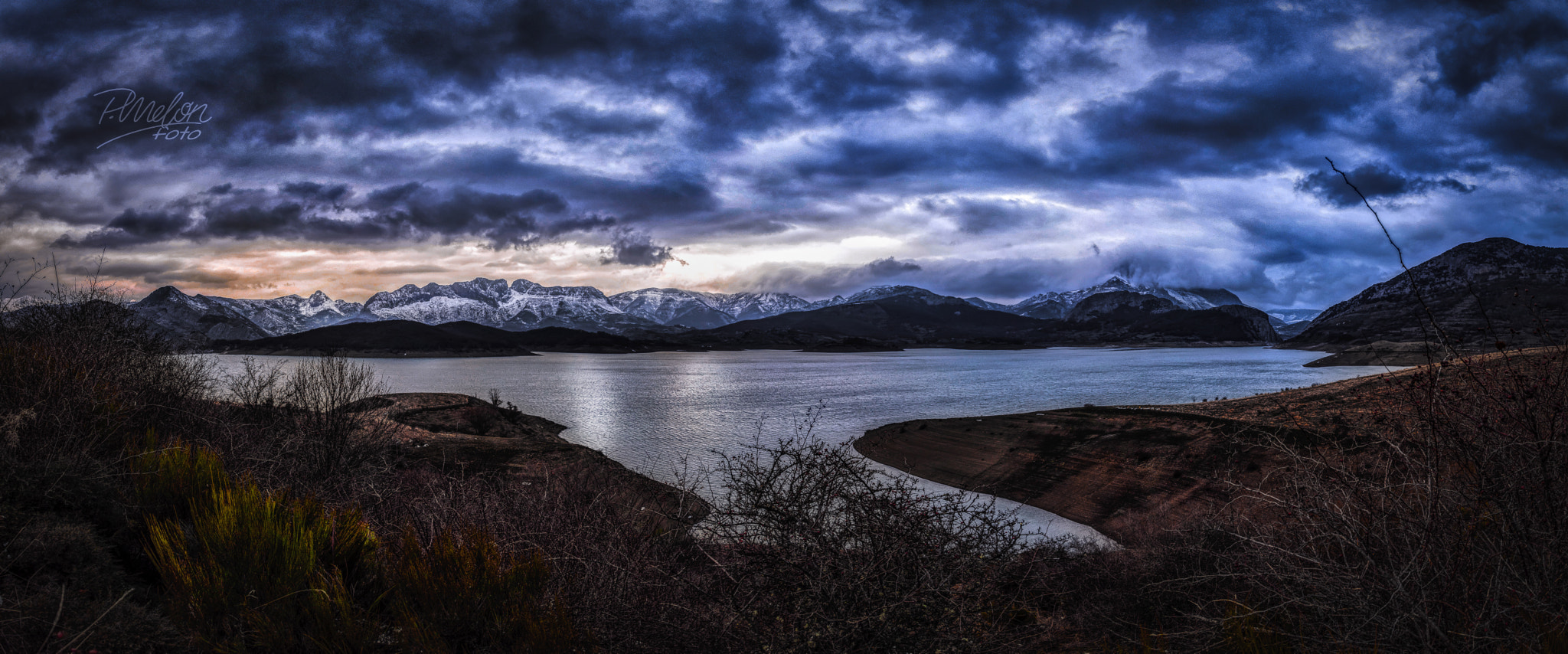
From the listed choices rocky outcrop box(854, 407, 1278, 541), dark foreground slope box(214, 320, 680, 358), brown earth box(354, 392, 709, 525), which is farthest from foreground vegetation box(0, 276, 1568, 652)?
dark foreground slope box(214, 320, 680, 358)

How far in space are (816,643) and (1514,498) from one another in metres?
4.47

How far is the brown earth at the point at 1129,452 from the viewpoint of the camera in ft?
57.0

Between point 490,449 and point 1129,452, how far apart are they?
2143 cm

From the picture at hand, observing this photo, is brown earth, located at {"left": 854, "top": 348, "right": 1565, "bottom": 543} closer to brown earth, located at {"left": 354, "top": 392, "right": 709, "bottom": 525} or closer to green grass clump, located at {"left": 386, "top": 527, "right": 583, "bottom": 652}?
brown earth, located at {"left": 354, "top": 392, "right": 709, "bottom": 525}

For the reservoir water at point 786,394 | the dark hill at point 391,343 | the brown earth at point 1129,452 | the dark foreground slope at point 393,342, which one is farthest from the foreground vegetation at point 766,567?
the dark hill at point 391,343

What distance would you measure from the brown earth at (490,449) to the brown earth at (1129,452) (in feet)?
22.9

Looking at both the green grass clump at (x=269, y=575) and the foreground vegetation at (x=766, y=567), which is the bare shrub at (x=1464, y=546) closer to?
the foreground vegetation at (x=766, y=567)

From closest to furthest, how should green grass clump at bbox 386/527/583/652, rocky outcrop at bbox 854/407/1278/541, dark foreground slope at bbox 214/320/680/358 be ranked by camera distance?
green grass clump at bbox 386/527/583/652
rocky outcrop at bbox 854/407/1278/541
dark foreground slope at bbox 214/320/680/358

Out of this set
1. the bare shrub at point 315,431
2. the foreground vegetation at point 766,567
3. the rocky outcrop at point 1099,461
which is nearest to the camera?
the foreground vegetation at point 766,567

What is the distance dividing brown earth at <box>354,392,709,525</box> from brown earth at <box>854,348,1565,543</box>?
6.97 meters

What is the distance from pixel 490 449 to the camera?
21.4 meters

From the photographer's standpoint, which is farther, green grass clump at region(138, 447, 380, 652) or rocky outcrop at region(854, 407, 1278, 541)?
rocky outcrop at region(854, 407, 1278, 541)

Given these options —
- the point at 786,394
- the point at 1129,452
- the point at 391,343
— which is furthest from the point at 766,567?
the point at 391,343

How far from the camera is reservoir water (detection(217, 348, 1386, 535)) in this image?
113 feet
